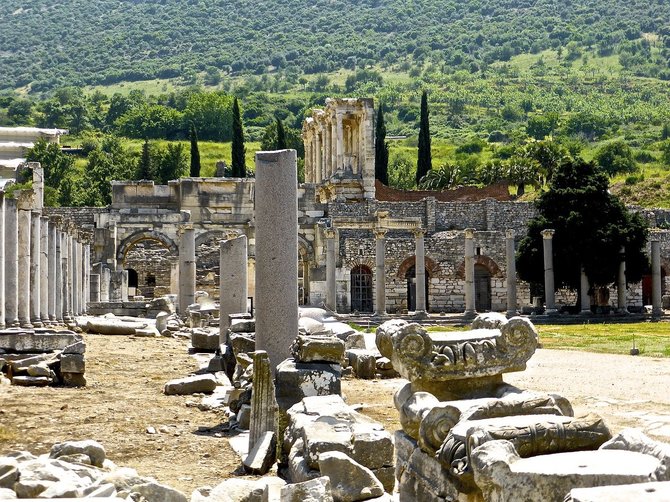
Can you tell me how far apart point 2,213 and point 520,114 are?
4732 inches

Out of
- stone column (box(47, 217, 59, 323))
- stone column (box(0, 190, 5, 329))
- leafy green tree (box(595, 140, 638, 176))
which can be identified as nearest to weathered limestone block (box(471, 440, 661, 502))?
stone column (box(0, 190, 5, 329))

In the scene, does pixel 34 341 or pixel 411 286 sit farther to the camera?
pixel 411 286

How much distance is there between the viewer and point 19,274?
90.7 ft

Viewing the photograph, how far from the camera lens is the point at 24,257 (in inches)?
1105

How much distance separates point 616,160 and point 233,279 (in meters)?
66.4

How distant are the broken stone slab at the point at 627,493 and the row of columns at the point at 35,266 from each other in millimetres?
20143

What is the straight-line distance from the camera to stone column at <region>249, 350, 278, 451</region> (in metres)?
12.1

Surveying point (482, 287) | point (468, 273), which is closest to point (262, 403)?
point (468, 273)

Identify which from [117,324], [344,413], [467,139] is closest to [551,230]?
[117,324]

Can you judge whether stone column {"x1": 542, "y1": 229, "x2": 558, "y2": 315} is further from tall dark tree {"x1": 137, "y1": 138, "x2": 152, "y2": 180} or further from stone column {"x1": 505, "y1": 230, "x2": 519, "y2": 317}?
tall dark tree {"x1": 137, "y1": 138, "x2": 152, "y2": 180}

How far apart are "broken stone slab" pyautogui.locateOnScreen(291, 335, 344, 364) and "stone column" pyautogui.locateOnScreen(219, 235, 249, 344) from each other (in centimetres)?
A: 1152

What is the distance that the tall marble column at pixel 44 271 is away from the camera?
103 ft

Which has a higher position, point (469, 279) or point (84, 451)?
point (469, 279)

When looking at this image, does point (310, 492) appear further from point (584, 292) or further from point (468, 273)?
point (584, 292)
